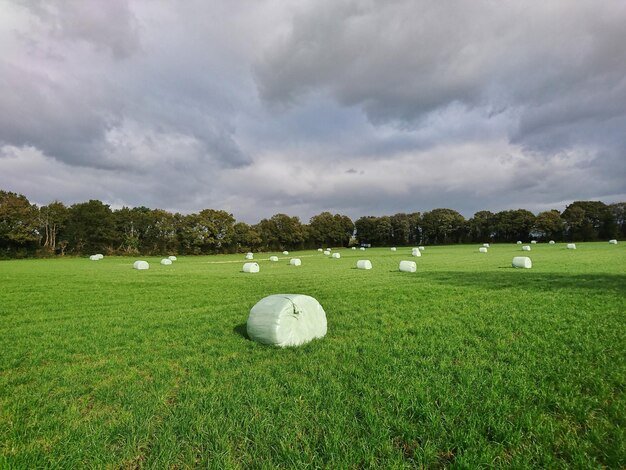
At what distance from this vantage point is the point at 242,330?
10023 mm

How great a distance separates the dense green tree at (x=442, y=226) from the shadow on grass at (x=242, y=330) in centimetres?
12816

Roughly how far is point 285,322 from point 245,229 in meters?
88.5

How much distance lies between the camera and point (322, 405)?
518 centimetres

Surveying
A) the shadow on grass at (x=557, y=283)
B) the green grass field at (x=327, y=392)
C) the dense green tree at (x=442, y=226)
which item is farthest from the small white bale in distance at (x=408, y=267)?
the dense green tree at (x=442, y=226)

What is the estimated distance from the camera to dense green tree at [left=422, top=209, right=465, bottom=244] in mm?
127181

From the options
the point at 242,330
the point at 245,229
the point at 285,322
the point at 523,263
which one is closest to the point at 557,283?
the point at 523,263

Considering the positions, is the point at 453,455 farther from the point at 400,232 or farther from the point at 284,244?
the point at 400,232

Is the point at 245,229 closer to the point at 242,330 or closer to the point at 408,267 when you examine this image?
the point at 408,267

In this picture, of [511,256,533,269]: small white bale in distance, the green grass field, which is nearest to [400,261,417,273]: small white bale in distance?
[511,256,533,269]: small white bale in distance

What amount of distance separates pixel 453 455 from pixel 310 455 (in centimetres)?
171

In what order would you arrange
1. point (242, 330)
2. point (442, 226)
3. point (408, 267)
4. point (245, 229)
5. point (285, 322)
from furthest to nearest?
point (442, 226)
point (245, 229)
point (408, 267)
point (242, 330)
point (285, 322)

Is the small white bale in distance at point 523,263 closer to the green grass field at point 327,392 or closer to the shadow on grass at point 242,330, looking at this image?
the green grass field at point 327,392

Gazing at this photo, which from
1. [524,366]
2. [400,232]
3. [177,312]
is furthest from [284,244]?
[524,366]

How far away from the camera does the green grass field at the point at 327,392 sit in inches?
161
